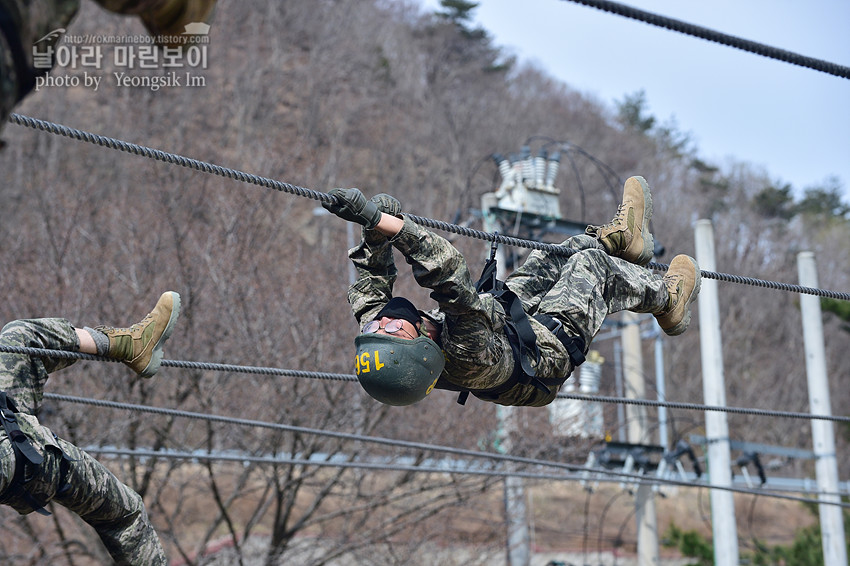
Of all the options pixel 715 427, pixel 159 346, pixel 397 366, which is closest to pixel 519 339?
pixel 397 366

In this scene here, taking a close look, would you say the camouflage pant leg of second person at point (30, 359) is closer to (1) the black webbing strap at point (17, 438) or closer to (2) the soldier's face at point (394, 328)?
(1) the black webbing strap at point (17, 438)

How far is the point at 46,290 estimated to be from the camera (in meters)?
12.1

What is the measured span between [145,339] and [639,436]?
10.0 meters

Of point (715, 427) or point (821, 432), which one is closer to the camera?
point (715, 427)

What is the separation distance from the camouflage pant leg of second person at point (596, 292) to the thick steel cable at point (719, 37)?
5.12 ft

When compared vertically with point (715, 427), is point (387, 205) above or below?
above

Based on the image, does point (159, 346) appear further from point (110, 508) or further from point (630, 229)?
point (630, 229)

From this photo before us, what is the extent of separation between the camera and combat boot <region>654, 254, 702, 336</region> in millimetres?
5770

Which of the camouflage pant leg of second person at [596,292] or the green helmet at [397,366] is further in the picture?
the camouflage pant leg of second person at [596,292]

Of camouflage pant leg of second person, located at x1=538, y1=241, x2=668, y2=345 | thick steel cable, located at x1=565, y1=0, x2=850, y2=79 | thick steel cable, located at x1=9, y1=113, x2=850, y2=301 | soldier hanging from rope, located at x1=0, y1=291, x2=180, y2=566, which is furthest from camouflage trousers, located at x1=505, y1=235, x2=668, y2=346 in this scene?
soldier hanging from rope, located at x1=0, y1=291, x2=180, y2=566

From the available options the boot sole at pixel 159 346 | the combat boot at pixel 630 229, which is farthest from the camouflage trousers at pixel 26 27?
the combat boot at pixel 630 229

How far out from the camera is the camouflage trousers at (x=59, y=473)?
4770mm

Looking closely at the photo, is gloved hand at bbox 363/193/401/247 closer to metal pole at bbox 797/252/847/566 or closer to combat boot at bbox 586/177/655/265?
combat boot at bbox 586/177/655/265

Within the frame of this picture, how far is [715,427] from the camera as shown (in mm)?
11305
